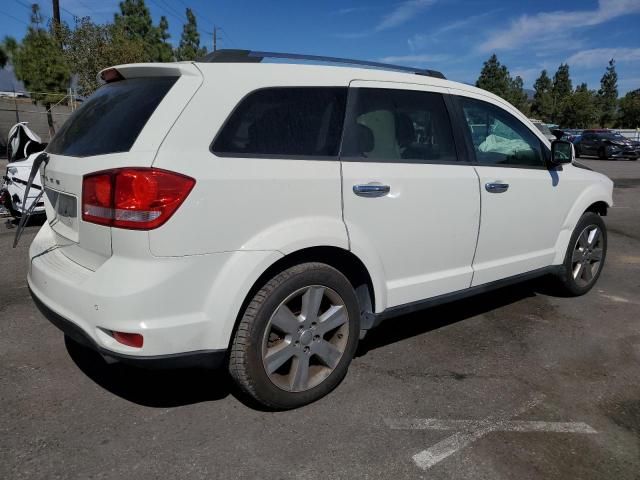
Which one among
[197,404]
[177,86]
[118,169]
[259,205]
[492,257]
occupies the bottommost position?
[197,404]

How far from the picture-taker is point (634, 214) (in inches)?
401

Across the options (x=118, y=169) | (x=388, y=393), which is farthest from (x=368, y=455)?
(x=118, y=169)

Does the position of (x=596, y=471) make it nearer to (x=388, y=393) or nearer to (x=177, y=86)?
(x=388, y=393)

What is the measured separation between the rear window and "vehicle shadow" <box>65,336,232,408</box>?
1.25 metres

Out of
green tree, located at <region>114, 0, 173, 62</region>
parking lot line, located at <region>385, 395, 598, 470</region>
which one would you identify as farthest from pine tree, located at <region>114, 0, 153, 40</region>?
parking lot line, located at <region>385, 395, 598, 470</region>

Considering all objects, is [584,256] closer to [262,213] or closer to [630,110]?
[262,213]

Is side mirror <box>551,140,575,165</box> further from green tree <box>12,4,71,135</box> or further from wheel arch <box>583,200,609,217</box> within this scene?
→ green tree <box>12,4,71,135</box>

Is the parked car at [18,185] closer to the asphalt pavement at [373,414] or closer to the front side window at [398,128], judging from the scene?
the asphalt pavement at [373,414]

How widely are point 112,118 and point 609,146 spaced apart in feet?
98.6

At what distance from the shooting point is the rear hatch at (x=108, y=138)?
253 cm

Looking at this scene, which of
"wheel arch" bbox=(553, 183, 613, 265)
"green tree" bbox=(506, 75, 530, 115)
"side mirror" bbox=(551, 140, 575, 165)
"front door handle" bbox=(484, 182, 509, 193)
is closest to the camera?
"front door handle" bbox=(484, 182, 509, 193)

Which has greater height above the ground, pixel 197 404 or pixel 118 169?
pixel 118 169

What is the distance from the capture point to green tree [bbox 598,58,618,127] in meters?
64.0

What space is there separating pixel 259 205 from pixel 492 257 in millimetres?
2021
